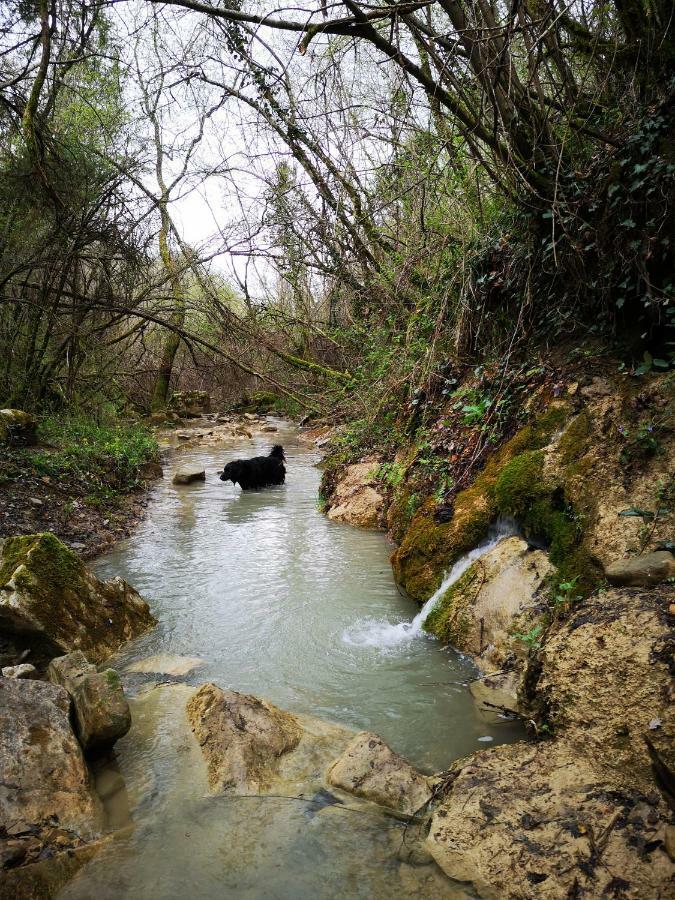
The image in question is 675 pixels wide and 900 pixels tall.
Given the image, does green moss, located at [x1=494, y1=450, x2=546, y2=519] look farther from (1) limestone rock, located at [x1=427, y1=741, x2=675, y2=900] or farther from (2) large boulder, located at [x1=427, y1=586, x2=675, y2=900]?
(1) limestone rock, located at [x1=427, y1=741, x2=675, y2=900]

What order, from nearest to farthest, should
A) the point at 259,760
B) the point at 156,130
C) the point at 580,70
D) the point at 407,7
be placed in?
the point at 259,760
the point at 407,7
the point at 580,70
the point at 156,130

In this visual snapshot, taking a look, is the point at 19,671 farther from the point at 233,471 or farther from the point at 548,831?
the point at 233,471

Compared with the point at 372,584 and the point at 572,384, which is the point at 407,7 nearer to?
the point at 572,384

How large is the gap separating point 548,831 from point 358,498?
17.6 ft

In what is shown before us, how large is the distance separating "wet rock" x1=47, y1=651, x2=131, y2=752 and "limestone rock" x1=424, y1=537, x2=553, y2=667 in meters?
2.22

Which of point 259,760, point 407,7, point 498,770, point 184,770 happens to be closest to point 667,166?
point 407,7

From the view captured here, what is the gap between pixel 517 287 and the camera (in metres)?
5.04

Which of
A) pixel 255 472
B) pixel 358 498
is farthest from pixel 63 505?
pixel 358 498

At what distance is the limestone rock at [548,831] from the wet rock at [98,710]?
5.07 feet

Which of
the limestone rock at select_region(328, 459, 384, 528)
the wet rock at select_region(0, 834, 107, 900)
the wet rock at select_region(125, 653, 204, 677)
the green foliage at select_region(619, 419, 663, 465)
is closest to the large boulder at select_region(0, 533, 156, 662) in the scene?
the wet rock at select_region(125, 653, 204, 677)

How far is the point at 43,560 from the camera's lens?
3.77 m

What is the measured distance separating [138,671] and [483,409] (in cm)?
361

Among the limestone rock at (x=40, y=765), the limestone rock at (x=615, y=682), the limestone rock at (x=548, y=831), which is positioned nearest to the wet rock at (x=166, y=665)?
the limestone rock at (x=40, y=765)

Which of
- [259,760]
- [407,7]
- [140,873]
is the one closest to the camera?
[140,873]
